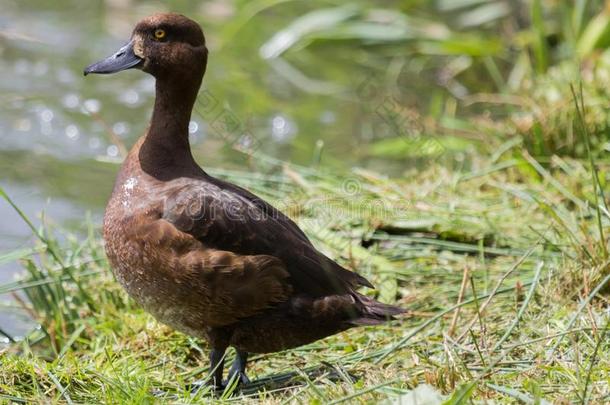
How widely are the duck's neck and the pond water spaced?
4.60 ft

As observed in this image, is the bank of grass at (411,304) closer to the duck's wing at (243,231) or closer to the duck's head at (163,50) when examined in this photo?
the duck's wing at (243,231)

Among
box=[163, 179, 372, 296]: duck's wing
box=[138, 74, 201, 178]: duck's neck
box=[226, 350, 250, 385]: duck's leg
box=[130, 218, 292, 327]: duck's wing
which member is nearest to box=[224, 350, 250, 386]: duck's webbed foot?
box=[226, 350, 250, 385]: duck's leg

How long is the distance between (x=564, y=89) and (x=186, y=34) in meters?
3.40

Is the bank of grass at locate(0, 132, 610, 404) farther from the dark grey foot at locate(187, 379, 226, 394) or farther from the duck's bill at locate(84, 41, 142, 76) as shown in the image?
the duck's bill at locate(84, 41, 142, 76)

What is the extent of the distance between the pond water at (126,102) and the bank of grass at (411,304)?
600mm

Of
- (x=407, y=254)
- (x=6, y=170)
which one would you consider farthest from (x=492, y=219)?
(x=6, y=170)

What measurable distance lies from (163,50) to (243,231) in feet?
2.61

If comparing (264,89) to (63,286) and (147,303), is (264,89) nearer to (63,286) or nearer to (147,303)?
(63,286)

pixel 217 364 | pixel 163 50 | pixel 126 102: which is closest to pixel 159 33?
pixel 163 50

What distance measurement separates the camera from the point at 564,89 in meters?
6.64

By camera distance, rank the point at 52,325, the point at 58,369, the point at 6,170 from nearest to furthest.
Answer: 1. the point at 58,369
2. the point at 52,325
3. the point at 6,170

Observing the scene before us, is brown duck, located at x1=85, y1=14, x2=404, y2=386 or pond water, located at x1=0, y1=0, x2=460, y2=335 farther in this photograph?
pond water, located at x1=0, y1=0, x2=460, y2=335

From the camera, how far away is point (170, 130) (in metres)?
4.02

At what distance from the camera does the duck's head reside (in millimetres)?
3963
